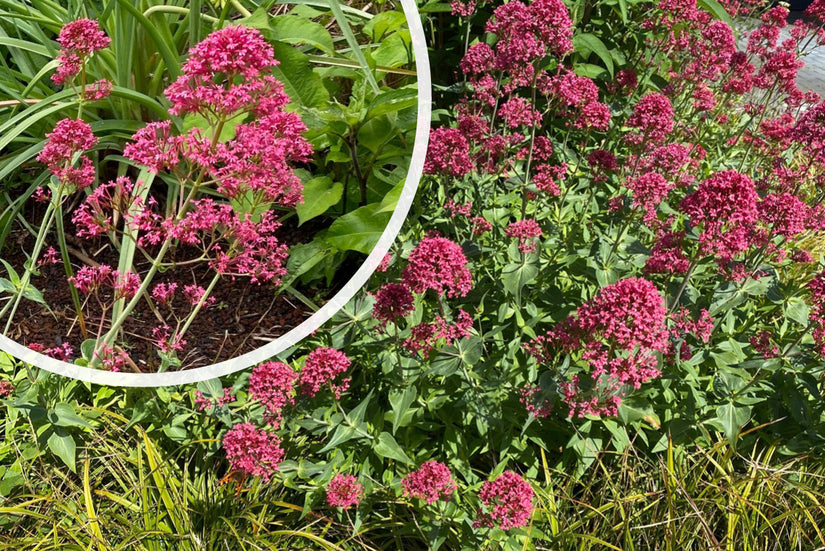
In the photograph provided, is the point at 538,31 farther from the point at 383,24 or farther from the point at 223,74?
the point at 223,74

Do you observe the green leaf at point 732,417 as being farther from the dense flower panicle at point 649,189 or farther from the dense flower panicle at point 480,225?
the dense flower panicle at point 480,225

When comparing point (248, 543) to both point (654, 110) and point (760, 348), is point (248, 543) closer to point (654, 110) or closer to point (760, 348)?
point (760, 348)

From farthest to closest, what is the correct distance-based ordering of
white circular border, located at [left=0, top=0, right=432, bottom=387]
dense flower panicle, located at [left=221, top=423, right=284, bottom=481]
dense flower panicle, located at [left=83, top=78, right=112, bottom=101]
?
1. dense flower panicle, located at [left=221, top=423, right=284, bottom=481]
2. white circular border, located at [left=0, top=0, right=432, bottom=387]
3. dense flower panicle, located at [left=83, top=78, right=112, bottom=101]

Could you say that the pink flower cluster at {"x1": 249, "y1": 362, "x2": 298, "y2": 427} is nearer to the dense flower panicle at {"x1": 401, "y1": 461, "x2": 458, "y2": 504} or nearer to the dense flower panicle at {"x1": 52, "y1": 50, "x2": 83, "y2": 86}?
the dense flower panicle at {"x1": 401, "y1": 461, "x2": 458, "y2": 504}

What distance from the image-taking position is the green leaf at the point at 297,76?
1521 millimetres

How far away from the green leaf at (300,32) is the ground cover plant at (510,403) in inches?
35.5

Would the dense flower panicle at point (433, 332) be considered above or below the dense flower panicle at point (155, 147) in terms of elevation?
below

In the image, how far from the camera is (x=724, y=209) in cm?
235

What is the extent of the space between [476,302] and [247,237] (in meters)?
1.86

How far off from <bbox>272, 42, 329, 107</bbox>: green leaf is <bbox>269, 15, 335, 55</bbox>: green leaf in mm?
37

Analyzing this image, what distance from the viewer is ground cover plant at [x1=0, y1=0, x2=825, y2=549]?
2.61 m

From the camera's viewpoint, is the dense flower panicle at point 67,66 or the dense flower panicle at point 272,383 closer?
the dense flower panicle at point 67,66

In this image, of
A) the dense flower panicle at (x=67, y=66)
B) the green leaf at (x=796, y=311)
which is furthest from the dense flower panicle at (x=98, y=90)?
the green leaf at (x=796, y=311)

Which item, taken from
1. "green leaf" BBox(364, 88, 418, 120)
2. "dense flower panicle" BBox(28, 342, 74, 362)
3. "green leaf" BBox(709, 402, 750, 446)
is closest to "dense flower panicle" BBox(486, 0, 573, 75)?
"green leaf" BBox(364, 88, 418, 120)
